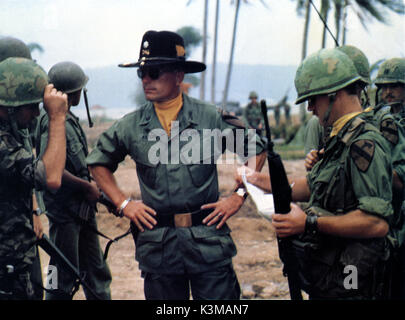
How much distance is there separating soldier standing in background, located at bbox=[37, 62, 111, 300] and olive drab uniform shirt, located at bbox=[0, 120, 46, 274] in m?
0.80

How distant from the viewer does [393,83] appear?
3.94 metres

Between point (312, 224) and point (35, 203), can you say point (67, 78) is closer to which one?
point (35, 203)

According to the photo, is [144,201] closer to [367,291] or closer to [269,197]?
[269,197]

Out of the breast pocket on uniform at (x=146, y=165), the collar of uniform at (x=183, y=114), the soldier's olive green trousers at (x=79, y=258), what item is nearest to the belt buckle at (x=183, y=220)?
the breast pocket on uniform at (x=146, y=165)

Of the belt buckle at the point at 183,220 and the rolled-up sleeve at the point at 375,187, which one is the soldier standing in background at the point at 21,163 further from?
the rolled-up sleeve at the point at 375,187

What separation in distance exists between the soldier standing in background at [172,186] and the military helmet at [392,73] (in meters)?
1.54

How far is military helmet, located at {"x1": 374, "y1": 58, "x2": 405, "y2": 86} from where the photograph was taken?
3908 mm

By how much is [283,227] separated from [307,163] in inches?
44.0

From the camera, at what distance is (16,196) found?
283 cm

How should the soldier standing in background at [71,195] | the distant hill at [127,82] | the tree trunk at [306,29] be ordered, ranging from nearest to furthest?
the soldier standing in background at [71,195] < the tree trunk at [306,29] < the distant hill at [127,82]

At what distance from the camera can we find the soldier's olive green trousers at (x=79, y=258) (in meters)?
3.80

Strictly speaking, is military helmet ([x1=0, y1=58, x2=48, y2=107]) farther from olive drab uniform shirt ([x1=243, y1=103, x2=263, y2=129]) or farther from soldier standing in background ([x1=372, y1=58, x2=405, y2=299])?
olive drab uniform shirt ([x1=243, y1=103, x2=263, y2=129])

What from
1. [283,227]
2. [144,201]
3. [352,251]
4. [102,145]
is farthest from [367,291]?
[102,145]

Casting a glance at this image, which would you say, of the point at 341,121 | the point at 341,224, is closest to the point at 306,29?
the point at 341,121
